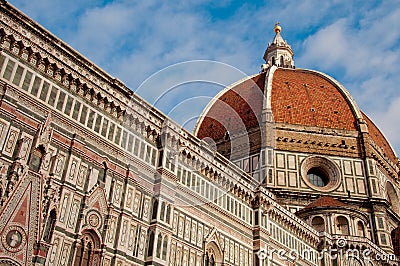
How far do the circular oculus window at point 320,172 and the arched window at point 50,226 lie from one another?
28.8m

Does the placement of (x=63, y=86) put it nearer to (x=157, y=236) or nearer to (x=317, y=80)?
(x=157, y=236)

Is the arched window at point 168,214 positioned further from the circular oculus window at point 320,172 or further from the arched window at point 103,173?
the circular oculus window at point 320,172

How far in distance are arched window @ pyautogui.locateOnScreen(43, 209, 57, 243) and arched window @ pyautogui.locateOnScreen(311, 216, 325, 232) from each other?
24277 millimetres

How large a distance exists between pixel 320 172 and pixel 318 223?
29.0ft

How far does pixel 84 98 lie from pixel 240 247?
12.3 metres

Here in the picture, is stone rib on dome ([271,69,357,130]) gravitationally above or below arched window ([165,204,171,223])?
above

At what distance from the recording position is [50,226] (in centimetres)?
1598

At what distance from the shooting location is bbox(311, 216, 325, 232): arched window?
115 ft

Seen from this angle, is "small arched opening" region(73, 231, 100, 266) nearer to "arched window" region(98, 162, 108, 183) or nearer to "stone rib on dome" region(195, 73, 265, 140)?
"arched window" region(98, 162, 108, 183)

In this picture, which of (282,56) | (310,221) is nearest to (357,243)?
(310,221)

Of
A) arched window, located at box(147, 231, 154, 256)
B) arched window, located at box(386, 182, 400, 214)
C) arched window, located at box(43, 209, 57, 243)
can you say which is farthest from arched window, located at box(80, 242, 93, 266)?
arched window, located at box(386, 182, 400, 214)

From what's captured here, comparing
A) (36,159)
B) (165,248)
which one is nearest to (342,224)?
(165,248)

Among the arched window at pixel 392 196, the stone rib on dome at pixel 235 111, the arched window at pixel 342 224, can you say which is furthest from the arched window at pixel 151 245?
the arched window at pixel 392 196

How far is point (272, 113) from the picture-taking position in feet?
151
